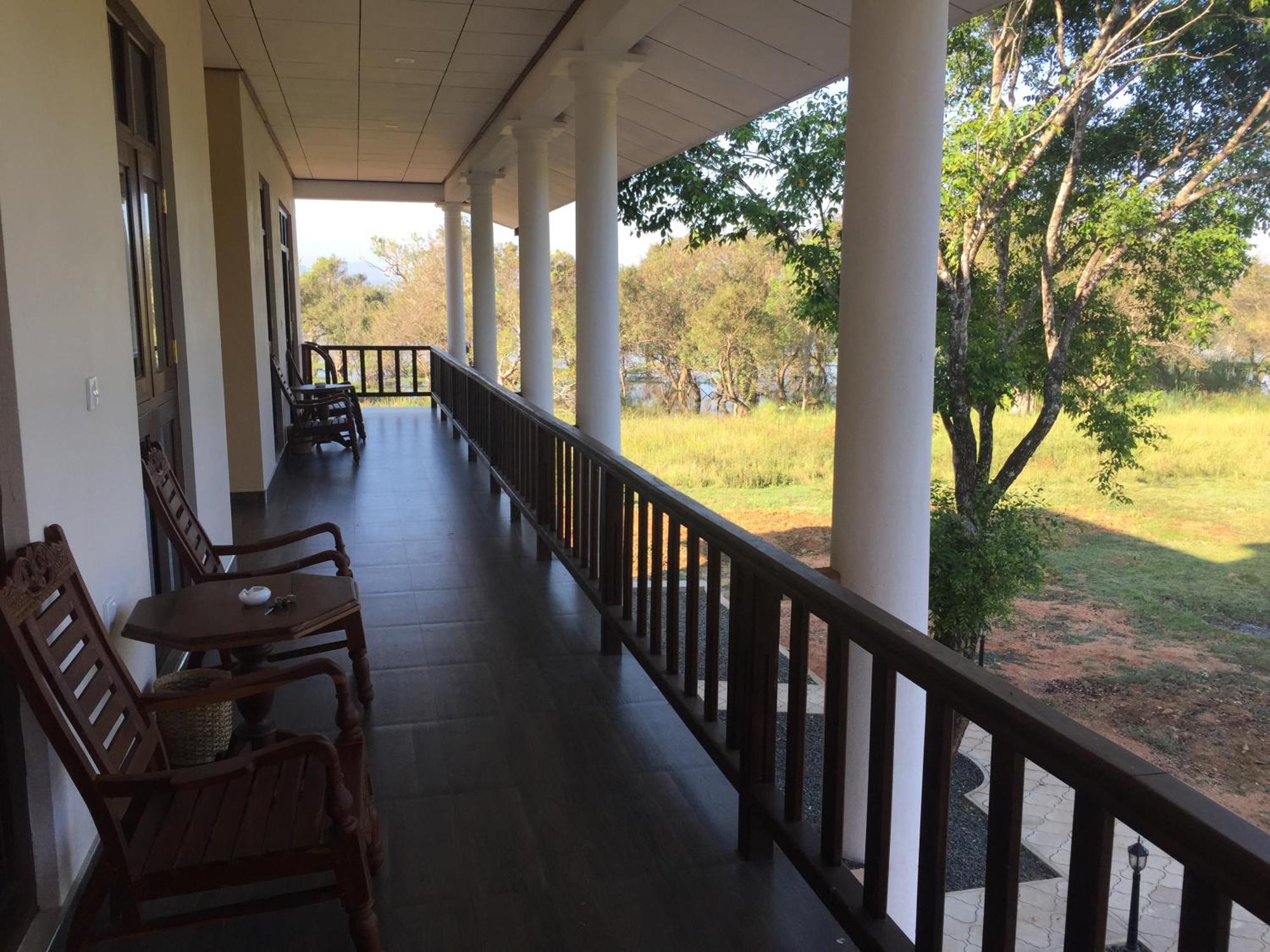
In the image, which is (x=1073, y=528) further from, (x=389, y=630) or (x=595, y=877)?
(x=595, y=877)

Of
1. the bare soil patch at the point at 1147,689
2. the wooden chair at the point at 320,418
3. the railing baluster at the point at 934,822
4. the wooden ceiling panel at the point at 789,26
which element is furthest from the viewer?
the bare soil patch at the point at 1147,689

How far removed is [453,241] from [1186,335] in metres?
8.79

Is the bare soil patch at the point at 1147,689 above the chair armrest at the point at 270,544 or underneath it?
underneath

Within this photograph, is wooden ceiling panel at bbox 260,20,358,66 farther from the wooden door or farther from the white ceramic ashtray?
the white ceramic ashtray

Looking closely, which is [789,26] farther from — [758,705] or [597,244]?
[758,705]

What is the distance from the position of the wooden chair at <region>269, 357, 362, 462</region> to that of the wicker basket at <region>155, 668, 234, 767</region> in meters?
6.26

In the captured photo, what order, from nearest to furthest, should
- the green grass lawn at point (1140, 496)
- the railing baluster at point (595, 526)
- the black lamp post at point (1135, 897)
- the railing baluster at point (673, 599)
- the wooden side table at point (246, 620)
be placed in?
1. the wooden side table at point (246, 620)
2. the railing baluster at point (673, 599)
3. the railing baluster at point (595, 526)
4. the black lamp post at point (1135, 897)
5. the green grass lawn at point (1140, 496)

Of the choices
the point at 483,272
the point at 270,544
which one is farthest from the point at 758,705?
the point at 483,272

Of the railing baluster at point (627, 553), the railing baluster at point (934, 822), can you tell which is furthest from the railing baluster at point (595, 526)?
the railing baluster at point (934, 822)

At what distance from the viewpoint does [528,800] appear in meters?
2.69

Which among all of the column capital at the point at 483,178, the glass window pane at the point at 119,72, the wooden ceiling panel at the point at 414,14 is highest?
the wooden ceiling panel at the point at 414,14

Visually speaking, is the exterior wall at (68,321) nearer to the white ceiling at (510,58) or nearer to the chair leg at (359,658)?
the chair leg at (359,658)

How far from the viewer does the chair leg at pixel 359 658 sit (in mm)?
3285

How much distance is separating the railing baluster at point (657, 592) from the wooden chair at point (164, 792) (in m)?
1.15
